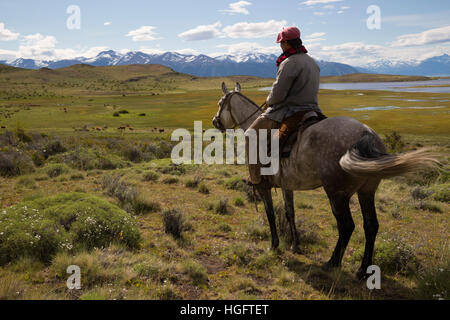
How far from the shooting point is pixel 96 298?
3.85 meters

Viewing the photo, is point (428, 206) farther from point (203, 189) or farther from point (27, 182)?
point (27, 182)

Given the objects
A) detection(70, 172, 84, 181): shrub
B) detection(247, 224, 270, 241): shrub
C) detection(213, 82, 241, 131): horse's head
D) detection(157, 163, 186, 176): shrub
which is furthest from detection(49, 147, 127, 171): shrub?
detection(247, 224, 270, 241): shrub

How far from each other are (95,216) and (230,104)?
3.84m

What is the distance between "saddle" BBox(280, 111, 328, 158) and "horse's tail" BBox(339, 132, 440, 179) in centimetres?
103

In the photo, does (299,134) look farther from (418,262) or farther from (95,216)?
(95,216)

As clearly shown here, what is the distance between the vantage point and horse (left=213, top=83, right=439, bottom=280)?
3.90 meters

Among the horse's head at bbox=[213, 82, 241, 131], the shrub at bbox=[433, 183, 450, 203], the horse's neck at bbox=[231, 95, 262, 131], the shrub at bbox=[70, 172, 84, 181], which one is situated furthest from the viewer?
the shrub at bbox=[70, 172, 84, 181]

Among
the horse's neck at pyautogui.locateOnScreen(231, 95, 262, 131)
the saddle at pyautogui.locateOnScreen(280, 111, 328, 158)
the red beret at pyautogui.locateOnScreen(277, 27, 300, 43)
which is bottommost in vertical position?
the saddle at pyautogui.locateOnScreen(280, 111, 328, 158)

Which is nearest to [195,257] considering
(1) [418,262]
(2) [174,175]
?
(1) [418,262]

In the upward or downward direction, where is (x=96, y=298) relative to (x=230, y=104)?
downward

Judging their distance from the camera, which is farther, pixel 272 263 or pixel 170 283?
pixel 272 263

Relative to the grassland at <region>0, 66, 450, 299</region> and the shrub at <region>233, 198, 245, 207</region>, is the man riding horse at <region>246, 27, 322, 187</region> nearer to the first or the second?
the grassland at <region>0, 66, 450, 299</region>

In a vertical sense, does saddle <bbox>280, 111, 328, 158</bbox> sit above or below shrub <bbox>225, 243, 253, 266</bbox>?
above

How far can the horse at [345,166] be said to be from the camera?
3.90 meters
